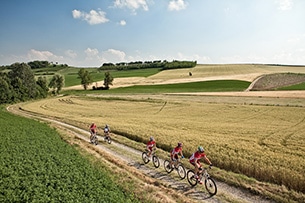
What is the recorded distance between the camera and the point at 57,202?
11.4m

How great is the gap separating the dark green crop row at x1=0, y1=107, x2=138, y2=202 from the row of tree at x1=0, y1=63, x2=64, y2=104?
77.3 m

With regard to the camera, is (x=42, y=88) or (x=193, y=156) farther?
(x=42, y=88)

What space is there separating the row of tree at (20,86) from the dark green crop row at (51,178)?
77.3m

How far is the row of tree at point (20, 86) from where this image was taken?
88.7 meters

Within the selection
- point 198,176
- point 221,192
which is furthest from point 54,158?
point 221,192

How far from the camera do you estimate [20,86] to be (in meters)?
97.6

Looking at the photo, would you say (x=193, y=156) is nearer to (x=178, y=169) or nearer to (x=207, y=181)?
(x=207, y=181)

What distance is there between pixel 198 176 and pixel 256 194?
3.49 meters

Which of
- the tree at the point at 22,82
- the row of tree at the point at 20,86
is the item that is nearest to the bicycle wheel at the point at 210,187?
the row of tree at the point at 20,86

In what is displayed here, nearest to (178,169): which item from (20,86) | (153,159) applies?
(153,159)

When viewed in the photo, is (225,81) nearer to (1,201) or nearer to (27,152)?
(27,152)

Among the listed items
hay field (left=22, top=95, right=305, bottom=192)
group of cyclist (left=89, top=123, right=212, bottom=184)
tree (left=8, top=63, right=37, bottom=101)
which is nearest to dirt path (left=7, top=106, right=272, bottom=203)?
group of cyclist (left=89, top=123, right=212, bottom=184)

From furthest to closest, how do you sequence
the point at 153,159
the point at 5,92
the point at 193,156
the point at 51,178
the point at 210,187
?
the point at 5,92 → the point at 153,159 → the point at 193,156 → the point at 210,187 → the point at 51,178

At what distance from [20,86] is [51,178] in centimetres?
9477
